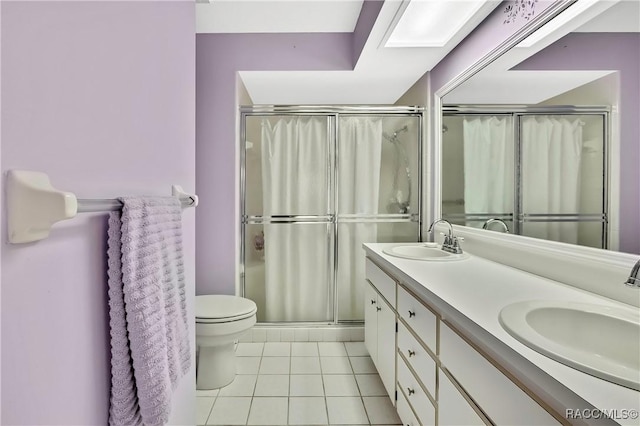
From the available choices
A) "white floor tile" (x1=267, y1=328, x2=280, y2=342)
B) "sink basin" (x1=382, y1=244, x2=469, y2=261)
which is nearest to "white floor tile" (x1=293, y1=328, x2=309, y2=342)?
"white floor tile" (x1=267, y1=328, x2=280, y2=342)

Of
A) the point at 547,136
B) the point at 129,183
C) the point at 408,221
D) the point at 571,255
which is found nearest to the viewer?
the point at 129,183

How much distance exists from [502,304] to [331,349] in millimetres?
1760

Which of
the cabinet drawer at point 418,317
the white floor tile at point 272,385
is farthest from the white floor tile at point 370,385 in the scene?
the cabinet drawer at point 418,317

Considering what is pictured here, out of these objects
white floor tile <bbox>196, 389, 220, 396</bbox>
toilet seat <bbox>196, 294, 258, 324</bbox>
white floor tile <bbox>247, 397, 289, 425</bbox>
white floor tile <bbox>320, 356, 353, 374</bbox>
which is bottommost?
white floor tile <bbox>196, 389, 220, 396</bbox>

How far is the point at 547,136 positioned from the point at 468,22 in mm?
878

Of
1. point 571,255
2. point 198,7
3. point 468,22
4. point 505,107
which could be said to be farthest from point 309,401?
point 198,7

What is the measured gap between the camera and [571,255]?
4.04ft

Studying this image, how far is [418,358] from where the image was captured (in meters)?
1.30

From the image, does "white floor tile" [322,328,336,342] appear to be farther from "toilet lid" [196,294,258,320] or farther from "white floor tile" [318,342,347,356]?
"toilet lid" [196,294,258,320]

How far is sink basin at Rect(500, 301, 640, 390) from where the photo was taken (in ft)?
2.41

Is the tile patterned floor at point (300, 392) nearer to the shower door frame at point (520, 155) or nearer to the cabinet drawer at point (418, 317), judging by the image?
the cabinet drawer at point (418, 317)

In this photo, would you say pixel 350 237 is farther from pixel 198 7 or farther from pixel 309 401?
pixel 198 7

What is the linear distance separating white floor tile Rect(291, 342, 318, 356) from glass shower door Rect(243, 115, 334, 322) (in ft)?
0.64

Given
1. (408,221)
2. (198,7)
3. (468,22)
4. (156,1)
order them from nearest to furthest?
(156,1) < (468,22) < (198,7) < (408,221)
